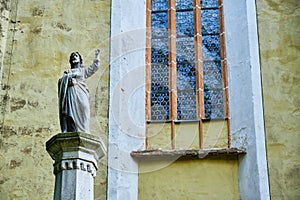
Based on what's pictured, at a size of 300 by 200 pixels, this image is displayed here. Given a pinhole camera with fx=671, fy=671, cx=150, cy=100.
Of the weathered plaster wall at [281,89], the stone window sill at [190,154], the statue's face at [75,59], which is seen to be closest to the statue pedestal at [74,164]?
the statue's face at [75,59]

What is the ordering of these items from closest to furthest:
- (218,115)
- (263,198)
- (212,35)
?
1. (263,198)
2. (218,115)
3. (212,35)

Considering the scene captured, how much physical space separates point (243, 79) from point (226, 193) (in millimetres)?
1646

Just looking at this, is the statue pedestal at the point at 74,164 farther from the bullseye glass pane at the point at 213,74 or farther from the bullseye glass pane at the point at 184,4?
the bullseye glass pane at the point at 184,4

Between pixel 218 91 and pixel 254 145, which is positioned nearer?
pixel 254 145

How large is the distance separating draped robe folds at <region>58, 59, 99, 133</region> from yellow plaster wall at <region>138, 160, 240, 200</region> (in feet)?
6.75

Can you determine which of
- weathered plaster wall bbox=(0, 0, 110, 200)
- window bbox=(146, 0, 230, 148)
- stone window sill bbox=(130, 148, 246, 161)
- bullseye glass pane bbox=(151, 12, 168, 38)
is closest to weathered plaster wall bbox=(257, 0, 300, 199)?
stone window sill bbox=(130, 148, 246, 161)

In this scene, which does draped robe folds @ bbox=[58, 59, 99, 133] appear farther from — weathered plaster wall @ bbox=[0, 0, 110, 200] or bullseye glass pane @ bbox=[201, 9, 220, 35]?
bullseye glass pane @ bbox=[201, 9, 220, 35]

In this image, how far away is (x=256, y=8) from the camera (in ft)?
31.5

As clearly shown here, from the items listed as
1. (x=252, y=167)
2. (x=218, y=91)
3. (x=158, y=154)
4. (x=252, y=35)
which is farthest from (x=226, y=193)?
(x=252, y=35)

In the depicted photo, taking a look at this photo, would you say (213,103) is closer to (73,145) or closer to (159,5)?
(159,5)

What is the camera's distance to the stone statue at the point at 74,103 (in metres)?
6.74

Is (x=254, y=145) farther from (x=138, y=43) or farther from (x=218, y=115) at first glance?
(x=138, y=43)

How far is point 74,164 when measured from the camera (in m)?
6.48

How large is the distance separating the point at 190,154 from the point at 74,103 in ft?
7.61
